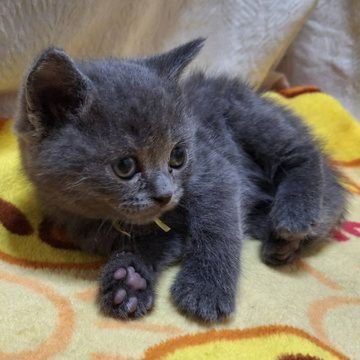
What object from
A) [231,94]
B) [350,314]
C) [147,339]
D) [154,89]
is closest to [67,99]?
[154,89]

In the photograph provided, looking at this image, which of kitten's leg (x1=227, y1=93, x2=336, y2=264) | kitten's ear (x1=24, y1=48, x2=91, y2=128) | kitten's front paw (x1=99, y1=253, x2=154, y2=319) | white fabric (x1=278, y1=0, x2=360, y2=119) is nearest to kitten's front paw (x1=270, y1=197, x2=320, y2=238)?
kitten's leg (x1=227, y1=93, x2=336, y2=264)

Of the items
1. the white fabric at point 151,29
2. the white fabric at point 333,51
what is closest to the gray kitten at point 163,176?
the white fabric at point 151,29

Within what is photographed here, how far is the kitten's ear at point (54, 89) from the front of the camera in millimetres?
970

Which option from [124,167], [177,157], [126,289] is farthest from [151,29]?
[126,289]

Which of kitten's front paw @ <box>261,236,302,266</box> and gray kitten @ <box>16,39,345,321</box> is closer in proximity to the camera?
gray kitten @ <box>16,39,345,321</box>

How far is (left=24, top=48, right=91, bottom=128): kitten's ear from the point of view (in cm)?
97

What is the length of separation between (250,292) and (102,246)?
334mm

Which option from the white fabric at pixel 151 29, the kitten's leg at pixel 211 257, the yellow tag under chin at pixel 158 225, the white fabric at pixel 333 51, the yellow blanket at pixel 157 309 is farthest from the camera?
the white fabric at pixel 333 51

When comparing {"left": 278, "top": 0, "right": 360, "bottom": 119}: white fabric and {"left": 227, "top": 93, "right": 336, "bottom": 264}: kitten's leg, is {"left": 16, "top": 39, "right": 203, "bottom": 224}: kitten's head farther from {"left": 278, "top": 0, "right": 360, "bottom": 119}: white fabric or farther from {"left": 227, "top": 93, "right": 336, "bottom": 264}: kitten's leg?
{"left": 278, "top": 0, "right": 360, "bottom": 119}: white fabric

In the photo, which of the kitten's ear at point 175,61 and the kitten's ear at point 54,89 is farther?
the kitten's ear at point 175,61

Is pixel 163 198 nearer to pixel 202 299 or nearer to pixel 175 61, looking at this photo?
pixel 202 299

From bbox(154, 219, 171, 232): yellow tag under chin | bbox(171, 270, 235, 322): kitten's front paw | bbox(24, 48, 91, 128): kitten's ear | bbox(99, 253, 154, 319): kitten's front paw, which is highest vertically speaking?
bbox(24, 48, 91, 128): kitten's ear

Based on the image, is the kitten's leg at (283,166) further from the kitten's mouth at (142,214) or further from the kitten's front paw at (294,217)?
the kitten's mouth at (142,214)

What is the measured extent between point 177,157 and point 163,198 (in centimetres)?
14
